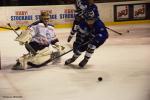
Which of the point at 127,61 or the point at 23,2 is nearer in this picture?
the point at 23,2

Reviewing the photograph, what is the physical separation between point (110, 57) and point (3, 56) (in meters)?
0.45

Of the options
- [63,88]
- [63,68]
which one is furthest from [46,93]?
[63,68]

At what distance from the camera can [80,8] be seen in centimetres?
157

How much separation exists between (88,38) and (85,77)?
1.04 ft

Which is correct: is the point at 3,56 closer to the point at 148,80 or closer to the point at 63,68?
the point at 63,68

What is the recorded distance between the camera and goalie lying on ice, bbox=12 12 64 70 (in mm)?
1781

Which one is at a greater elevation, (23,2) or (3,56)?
(23,2)

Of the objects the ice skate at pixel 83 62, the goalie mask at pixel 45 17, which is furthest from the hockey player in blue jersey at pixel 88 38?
the goalie mask at pixel 45 17

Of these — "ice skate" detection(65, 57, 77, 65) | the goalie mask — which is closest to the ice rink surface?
"ice skate" detection(65, 57, 77, 65)

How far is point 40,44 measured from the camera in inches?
76.3

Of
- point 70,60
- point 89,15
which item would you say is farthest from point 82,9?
point 70,60

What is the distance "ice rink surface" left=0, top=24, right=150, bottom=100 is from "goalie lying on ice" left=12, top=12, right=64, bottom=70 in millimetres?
35

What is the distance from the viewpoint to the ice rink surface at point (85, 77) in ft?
4.75

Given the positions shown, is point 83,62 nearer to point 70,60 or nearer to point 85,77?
point 70,60
